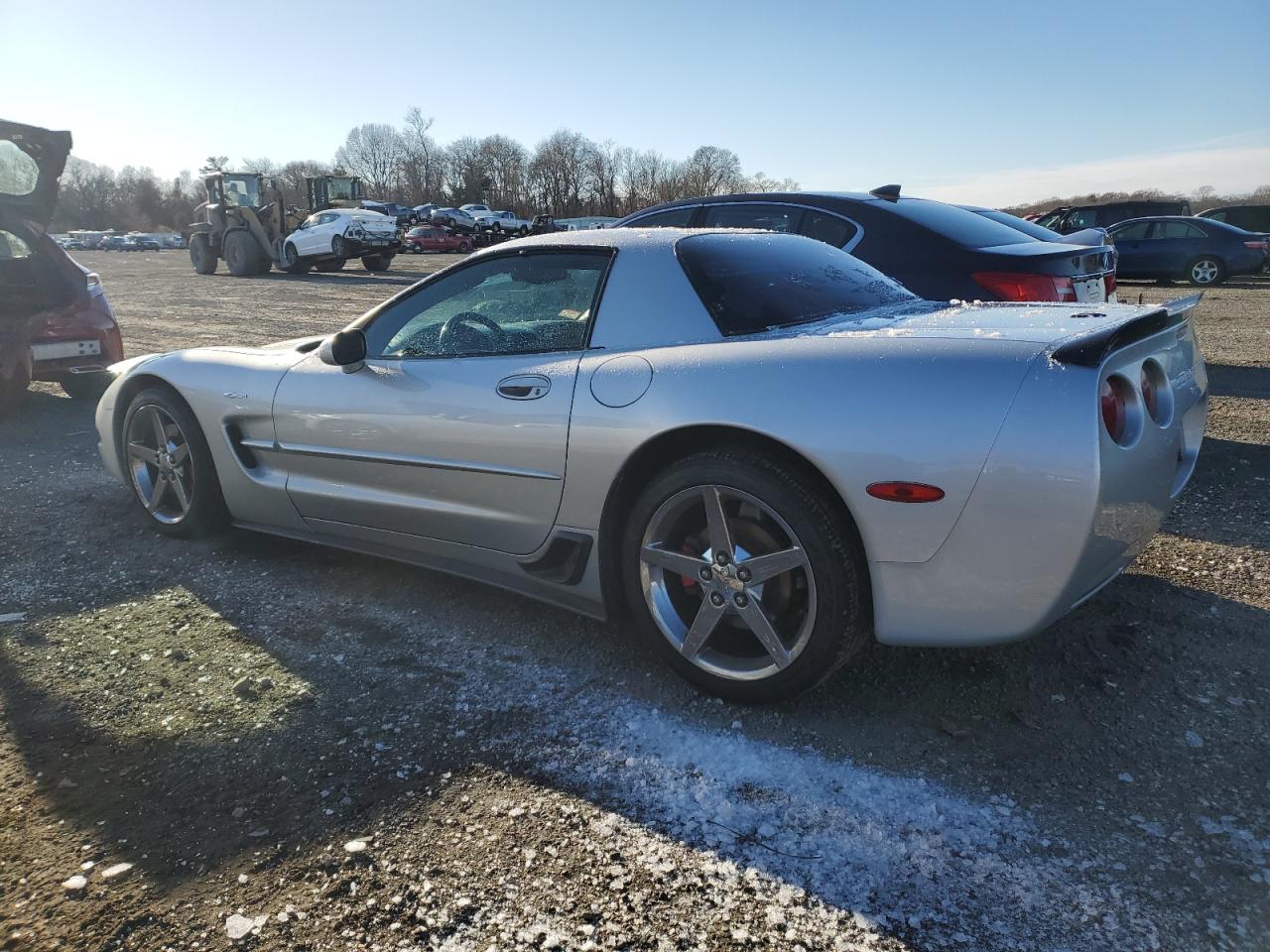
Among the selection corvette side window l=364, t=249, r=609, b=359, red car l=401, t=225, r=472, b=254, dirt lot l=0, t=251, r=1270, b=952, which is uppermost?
red car l=401, t=225, r=472, b=254

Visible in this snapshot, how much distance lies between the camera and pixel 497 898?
184cm

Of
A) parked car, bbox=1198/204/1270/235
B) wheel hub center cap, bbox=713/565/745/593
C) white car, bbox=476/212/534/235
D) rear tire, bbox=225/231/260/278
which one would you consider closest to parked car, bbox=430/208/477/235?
white car, bbox=476/212/534/235

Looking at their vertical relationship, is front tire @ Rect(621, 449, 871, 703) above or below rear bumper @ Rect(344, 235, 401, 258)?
below

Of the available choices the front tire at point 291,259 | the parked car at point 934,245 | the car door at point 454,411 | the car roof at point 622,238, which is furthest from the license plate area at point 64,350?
the front tire at point 291,259

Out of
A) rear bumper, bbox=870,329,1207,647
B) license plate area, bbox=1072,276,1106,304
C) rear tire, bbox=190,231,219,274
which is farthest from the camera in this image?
rear tire, bbox=190,231,219,274

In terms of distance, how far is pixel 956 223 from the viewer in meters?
5.14

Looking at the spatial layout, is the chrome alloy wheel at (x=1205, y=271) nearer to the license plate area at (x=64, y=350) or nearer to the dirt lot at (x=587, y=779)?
the dirt lot at (x=587, y=779)

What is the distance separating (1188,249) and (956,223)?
14287mm

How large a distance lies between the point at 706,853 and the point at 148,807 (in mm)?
1363

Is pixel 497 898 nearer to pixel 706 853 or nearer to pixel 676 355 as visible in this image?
pixel 706 853

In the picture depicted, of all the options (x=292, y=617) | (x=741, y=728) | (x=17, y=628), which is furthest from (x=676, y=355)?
(x=17, y=628)

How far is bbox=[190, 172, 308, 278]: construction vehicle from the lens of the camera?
22531mm

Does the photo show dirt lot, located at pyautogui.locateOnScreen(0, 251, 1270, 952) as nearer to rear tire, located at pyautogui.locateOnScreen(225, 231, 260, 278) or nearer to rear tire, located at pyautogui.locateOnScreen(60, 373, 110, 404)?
rear tire, located at pyautogui.locateOnScreen(60, 373, 110, 404)

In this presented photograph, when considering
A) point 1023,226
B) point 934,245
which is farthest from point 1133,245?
point 934,245
